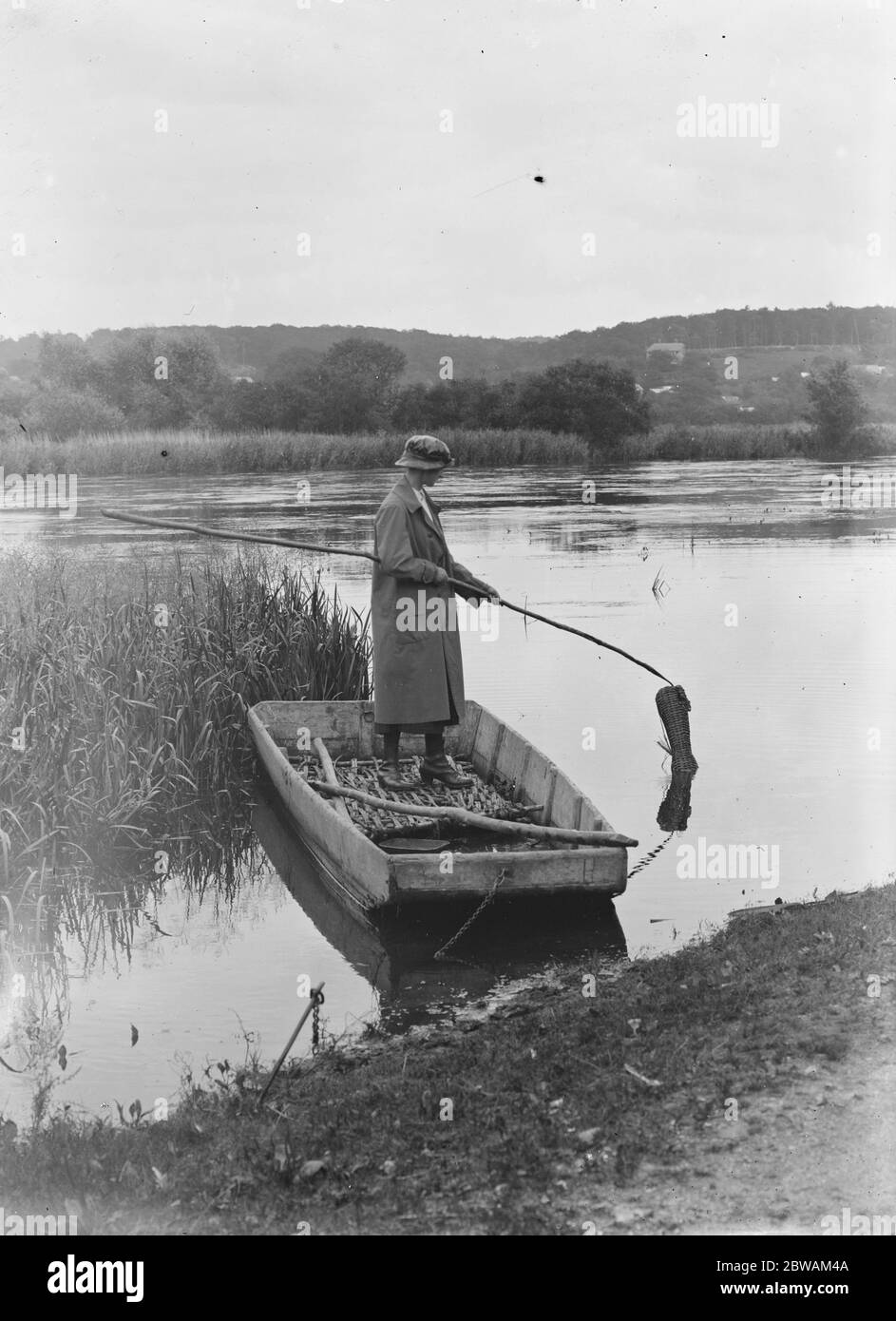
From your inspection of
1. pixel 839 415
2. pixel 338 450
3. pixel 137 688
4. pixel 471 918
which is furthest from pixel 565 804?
pixel 839 415

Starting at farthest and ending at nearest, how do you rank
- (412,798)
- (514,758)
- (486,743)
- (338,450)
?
(338,450), (486,743), (514,758), (412,798)

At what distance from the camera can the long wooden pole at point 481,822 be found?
748cm

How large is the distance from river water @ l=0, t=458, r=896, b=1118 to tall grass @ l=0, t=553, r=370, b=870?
2.52 ft

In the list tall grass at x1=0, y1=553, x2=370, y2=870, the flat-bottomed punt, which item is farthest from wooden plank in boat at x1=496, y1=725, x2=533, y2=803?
tall grass at x1=0, y1=553, x2=370, y2=870

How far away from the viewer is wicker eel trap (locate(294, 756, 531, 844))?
8609 mm

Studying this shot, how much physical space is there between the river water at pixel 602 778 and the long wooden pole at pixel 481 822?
0.42 metres

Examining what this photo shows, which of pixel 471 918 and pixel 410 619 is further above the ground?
pixel 410 619

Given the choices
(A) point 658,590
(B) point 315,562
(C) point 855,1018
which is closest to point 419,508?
(C) point 855,1018

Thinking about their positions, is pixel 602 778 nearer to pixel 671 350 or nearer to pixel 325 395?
pixel 325 395

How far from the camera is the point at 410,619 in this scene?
8516 millimetres

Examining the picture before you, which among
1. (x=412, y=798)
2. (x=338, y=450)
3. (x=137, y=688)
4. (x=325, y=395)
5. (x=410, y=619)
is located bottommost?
(x=412, y=798)

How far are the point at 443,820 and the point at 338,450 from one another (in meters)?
43.4
